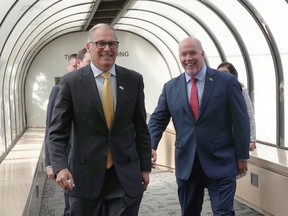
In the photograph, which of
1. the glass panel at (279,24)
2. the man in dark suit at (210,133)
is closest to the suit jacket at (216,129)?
the man in dark suit at (210,133)

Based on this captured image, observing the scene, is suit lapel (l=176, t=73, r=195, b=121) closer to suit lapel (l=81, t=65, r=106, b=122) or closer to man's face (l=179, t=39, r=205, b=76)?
man's face (l=179, t=39, r=205, b=76)

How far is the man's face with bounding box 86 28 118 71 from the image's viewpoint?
8.25 feet

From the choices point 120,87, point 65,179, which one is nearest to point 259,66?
point 120,87

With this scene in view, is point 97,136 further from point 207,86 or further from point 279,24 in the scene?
point 279,24

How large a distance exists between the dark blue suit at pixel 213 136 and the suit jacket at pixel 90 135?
1020mm

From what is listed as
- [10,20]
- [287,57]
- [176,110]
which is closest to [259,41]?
[287,57]

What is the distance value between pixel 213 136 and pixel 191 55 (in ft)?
2.14

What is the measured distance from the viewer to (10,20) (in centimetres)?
633

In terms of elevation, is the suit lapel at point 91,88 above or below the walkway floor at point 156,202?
above

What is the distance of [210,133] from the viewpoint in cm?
351

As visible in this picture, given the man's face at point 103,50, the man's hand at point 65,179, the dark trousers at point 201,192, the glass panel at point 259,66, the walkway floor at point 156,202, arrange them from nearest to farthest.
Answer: the man's hand at point 65,179 → the man's face at point 103,50 → the dark trousers at point 201,192 → the walkway floor at point 156,202 → the glass panel at point 259,66

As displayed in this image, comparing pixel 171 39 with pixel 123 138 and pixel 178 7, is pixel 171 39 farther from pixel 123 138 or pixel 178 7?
pixel 123 138

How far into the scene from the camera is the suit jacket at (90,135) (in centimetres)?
253

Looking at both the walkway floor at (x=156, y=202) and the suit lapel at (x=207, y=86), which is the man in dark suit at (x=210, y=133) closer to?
the suit lapel at (x=207, y=86)
